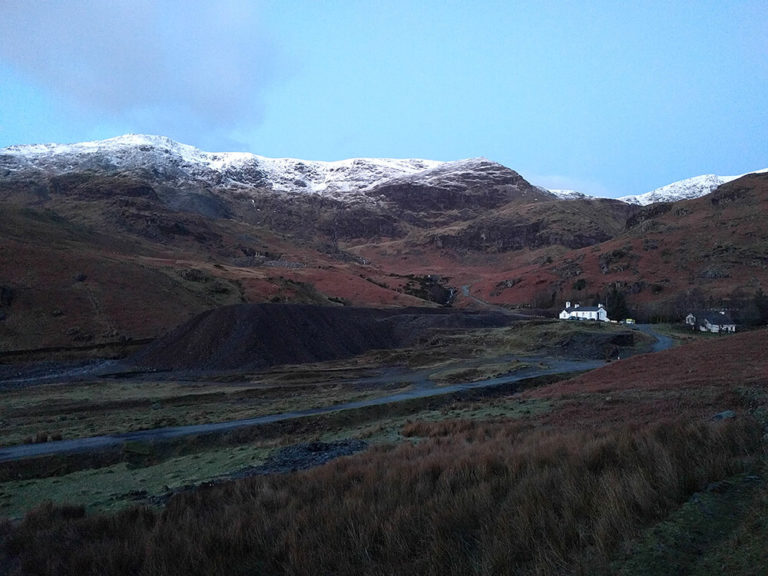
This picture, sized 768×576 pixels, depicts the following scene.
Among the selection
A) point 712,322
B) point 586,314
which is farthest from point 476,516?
point 586,314

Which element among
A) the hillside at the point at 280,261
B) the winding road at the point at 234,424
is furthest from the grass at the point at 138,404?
the hillside at the point at 280,261

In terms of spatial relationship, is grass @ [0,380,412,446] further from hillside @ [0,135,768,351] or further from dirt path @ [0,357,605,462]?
hillside @ [0,135,768,351]

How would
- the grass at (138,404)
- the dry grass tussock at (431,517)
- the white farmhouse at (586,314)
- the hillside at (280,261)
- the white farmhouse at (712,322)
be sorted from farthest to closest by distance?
the white farmhouse at (586,314) < the white farmhouse at (712,322) < the hillside at (280,261) < the grass at (138,404) < the dry grass tussock at (431,517)

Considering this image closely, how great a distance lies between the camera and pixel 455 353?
53.8 meters

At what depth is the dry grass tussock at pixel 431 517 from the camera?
5156 mm

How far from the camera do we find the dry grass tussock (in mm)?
5156

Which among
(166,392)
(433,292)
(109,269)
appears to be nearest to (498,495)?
(166,392)

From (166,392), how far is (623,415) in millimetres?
33331

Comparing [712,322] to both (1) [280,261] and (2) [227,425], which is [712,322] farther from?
(1) [280,261]

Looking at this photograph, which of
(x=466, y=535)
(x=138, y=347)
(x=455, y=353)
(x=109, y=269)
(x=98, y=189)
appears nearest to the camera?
(x=466, y=535)

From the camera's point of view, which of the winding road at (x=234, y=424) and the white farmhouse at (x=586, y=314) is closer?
the winding road at (x=234, y=424)

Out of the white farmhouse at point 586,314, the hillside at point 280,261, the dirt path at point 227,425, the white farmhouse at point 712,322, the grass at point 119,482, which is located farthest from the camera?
the white farmhouse at point 586,314

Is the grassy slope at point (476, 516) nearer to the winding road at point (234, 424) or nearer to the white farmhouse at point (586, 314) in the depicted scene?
the winding road at point (234, 424)

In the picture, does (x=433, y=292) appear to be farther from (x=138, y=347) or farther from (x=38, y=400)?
(x=38, y=400)
